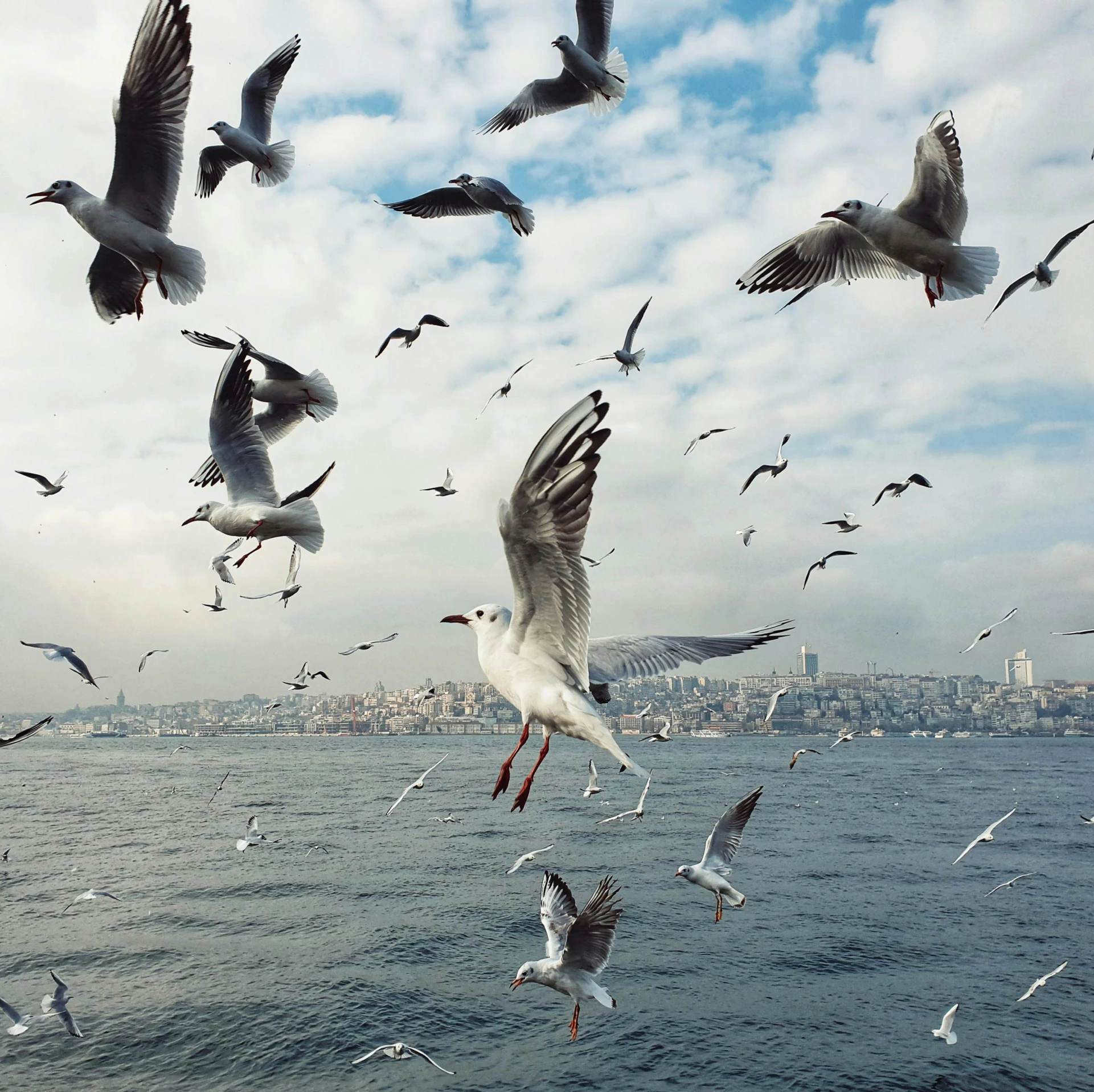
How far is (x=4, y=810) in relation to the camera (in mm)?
45531

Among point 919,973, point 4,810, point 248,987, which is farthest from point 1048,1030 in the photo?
point 4,810

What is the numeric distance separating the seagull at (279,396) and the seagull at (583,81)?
4.80m

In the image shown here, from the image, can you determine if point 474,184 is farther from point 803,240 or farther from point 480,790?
point 480,790

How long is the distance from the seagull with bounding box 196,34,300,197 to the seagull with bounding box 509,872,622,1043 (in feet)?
27.0

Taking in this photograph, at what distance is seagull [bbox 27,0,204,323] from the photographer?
6.66m

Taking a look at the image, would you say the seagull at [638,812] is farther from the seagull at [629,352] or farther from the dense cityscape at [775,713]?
the dense cityscape at [775,713]

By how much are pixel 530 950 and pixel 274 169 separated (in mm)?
18577

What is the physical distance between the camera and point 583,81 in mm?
10609

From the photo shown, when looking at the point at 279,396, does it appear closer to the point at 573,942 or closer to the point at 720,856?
the point at 573,942

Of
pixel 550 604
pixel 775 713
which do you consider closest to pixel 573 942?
pixel 550 604

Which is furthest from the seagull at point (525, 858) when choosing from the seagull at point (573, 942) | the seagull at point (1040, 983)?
the seagull at point (1040, 983)

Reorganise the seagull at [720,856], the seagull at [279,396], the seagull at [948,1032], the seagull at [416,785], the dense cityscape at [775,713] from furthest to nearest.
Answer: the dense cityscape at [775,713] < the seagull at [416,785] < the seagull at [948,1032] < the seagull at [720,856] < the seagull at [279,396]

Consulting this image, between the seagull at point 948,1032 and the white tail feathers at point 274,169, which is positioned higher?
the white tail feathers at point 274,169

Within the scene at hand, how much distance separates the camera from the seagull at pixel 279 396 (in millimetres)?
8688
